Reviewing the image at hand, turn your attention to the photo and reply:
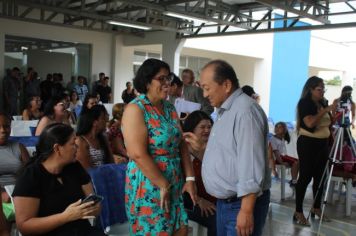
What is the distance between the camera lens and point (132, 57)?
13.1 m

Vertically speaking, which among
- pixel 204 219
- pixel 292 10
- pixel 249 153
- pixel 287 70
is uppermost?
pixel 292 10

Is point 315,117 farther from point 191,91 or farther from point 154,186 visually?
point 154,186

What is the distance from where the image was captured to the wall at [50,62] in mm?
11382

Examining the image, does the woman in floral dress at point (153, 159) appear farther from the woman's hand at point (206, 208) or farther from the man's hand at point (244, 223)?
the woman's hand at point (206, 208)

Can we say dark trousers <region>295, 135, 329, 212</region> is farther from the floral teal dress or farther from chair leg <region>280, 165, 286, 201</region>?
the floral teal dress

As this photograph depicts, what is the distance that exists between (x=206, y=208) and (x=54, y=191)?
1.13 meters

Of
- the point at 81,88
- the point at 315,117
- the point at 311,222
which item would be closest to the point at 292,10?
the point at 315,117

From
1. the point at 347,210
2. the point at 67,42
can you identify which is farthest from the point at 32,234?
the point at 67,42

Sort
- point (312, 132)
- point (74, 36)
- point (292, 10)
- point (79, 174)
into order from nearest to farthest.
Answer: point (79, 174)
point (312, 132)
point (292, 10)
point (74, 36)

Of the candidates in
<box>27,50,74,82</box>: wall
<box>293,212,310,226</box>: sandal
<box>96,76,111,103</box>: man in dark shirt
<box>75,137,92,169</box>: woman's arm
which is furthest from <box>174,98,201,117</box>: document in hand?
<box>27,50,74,82</box>: wall

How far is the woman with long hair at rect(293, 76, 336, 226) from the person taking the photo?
3.87 meters

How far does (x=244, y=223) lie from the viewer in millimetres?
1763

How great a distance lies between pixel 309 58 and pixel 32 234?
19047 mm

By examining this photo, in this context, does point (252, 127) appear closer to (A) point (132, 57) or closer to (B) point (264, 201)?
(B) point (264, 201)
